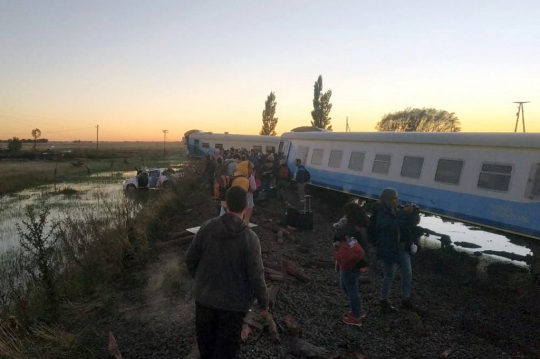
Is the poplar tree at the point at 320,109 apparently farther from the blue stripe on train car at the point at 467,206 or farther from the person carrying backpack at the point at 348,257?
the person carrying backpack at the point at 348,257

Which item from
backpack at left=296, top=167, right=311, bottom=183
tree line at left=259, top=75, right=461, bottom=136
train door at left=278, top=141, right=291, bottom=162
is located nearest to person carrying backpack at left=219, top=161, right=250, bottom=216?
backpack at left=296, top=167, right=311, bottom=183

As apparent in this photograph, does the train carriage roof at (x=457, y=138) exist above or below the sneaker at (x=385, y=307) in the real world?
above

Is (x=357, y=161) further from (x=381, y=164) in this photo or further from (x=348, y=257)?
(x=348, y=257)

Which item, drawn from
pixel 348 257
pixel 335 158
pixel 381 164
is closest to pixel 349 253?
pixel 348 257

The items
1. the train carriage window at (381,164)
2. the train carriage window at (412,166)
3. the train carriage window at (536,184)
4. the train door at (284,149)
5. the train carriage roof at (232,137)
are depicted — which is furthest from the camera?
the train carriage roof at (232,137)

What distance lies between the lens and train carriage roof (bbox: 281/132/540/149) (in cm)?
764

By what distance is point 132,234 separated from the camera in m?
8.99

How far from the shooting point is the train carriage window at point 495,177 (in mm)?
7852

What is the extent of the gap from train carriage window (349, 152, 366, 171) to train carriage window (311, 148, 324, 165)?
2.00 meters

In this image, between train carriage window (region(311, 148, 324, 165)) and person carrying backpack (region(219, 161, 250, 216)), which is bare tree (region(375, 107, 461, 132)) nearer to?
train carriage window (region(311, 148, 324, 165))

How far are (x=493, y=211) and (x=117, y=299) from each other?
26.8 feet

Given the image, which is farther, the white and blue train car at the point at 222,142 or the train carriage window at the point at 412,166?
the white and blue train car at the point at 222,142

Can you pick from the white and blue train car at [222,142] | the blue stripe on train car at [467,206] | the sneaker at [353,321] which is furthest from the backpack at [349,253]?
the white and blue train car at [222,142]

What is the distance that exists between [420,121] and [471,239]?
124ft
